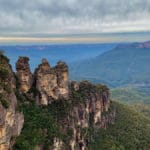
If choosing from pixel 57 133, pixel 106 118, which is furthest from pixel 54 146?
pixel 106 118

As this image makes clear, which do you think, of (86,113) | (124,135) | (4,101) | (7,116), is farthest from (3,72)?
(124,135)

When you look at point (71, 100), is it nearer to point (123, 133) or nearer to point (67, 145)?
point (67, 145)

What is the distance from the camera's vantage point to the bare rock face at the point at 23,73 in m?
71.9

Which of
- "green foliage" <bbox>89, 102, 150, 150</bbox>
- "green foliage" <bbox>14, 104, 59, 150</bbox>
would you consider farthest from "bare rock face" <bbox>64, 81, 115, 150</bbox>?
"green foliage" <bbox>14, 104, 59, 150</bbox>

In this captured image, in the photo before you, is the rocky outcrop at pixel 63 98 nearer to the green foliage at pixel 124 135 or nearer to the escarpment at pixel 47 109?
the escarpment at pixel 47 109

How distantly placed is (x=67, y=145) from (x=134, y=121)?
42.8 m

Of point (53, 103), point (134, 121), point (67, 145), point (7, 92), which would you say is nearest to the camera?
point (7, 92)

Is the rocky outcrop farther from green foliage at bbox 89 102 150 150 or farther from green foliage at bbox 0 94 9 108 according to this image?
green foliage at bbox 0 94 9 108

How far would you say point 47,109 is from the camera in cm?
7356

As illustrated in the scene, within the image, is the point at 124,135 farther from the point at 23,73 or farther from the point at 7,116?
the point at 7,116

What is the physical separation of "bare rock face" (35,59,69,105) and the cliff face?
15898 millimetres

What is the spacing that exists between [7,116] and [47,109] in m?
22.6

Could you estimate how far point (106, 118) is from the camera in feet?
336

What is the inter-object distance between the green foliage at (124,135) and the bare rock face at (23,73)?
71.7ft
